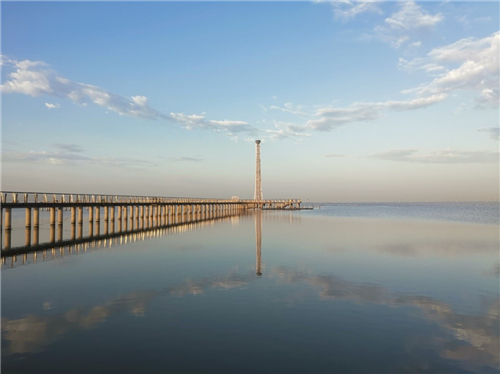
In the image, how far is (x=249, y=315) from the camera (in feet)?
38.4

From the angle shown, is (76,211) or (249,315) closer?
(249,315)

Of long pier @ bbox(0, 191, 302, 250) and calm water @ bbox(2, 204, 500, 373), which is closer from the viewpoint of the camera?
calm water @ bbox(2, 204, 500, 373)

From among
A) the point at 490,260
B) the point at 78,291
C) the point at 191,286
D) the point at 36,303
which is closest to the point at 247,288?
the point at 191,286

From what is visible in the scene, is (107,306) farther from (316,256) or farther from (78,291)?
(316,256)

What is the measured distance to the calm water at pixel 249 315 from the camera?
855 centimetres

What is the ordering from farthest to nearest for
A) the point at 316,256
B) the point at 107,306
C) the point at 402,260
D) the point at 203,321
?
1. the point at 316,256
2. the point at 402,260
3. the point at 107,306
4. the point at 203,321

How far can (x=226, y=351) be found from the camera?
29.6 ft

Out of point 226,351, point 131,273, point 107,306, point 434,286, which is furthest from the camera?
point 131,273

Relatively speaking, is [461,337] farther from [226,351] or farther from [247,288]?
[247,288]

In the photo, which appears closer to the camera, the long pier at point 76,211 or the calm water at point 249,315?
the calm water at point 249,315

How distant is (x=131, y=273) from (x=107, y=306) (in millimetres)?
5552

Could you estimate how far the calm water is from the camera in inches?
336

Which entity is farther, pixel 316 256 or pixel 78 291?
pixel 316 256

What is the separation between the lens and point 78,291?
578 inches
